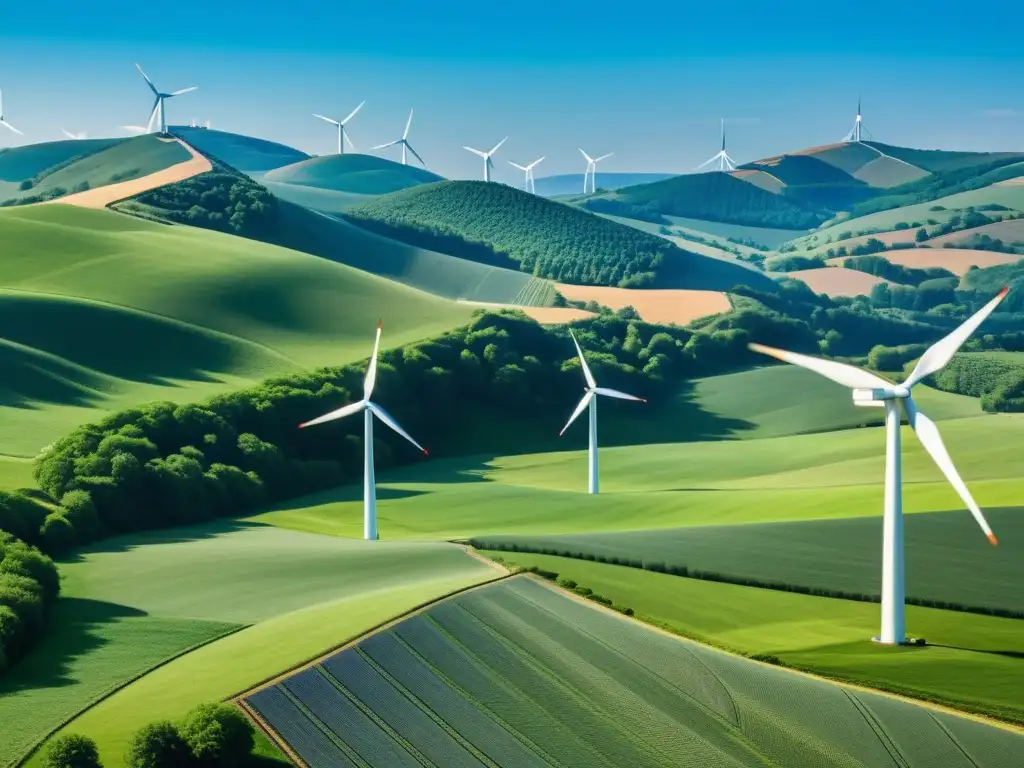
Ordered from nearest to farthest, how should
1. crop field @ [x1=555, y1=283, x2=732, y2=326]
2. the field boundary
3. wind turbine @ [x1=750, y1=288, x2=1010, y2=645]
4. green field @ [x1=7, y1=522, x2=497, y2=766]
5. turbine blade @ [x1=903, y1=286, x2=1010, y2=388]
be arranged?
the field boundary < green field @ [x1=7, y1=522, x2=497, y2=766] < turbine blade @ [x1=903, y1=286, x2=1010, y2=388] < wind turbine @ [x1=750, y1=288, x2=1010, y2=645] < crop field @ [x1=555, y1=283, x2=732, y2=326]

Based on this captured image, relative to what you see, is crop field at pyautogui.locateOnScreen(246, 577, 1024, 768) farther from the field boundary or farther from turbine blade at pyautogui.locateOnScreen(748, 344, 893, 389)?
turbine blade at pyautogui.locateOnScreen(748, 344, 893, 389)

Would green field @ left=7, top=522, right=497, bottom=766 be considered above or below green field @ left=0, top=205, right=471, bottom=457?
below

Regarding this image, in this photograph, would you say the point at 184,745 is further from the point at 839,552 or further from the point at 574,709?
the point at 839,552

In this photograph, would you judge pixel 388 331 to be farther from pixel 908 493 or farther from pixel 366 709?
pixel 366 709

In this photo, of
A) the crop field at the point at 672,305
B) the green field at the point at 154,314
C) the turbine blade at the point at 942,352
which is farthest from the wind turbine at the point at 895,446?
the crop field at the point at 672,305

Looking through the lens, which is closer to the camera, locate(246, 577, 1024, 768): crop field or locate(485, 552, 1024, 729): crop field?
locate(246, 577, 1024, 768): crop field

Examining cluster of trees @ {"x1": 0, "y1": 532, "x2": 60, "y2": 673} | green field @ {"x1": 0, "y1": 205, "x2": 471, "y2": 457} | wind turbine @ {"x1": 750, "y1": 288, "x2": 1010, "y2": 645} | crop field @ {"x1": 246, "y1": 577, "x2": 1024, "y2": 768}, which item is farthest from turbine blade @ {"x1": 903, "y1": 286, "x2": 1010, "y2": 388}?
green field @ {"x1": 0, "y1": 205, "x2": 471, "y2": 457}

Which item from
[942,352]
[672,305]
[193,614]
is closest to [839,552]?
[942,352]
